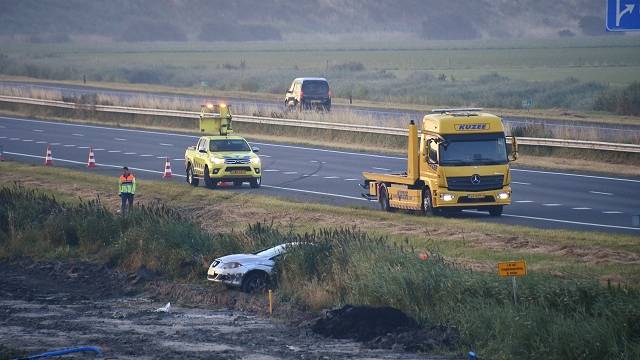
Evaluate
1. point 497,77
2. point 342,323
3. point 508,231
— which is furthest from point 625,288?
point 497,77

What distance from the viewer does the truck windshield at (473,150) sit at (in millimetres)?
33719

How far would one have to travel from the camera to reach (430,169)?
34.1 m

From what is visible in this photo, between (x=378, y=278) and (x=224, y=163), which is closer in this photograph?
(x=378, y=278)

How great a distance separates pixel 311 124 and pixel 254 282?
31.4 meters

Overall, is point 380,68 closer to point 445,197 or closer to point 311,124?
point 311,124

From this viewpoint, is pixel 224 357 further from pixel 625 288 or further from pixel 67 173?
pixel 67 173

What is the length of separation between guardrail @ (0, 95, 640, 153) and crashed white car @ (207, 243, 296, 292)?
22.1 metres

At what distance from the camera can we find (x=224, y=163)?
41.7m

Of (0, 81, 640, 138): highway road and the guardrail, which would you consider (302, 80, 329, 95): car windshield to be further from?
the guardrail

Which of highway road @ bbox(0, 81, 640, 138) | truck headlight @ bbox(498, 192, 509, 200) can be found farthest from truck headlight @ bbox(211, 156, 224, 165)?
highway road @ bbox(0, 81, 640, 138)

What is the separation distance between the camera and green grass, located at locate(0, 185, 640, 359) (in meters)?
20.4

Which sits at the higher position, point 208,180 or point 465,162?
point 465,162

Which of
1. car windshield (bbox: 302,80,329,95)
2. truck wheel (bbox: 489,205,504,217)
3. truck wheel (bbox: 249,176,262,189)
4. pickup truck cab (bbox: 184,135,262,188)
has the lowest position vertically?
truck wheel (bbox: 489,205,504,217)

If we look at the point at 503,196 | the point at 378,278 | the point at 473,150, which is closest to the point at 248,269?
the point at 378,278
